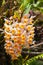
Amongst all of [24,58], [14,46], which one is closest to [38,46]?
[24,58]

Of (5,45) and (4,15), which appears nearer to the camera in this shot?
(5,45)

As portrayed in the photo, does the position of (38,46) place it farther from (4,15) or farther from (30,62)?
(4,15)

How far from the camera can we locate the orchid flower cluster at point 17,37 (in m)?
1.26

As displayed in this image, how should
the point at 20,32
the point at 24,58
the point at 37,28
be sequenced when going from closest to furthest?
the point at 20,32, the point at 24,58, the point at 37,28

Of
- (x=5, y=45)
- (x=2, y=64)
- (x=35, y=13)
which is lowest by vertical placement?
(x=2, y=64)

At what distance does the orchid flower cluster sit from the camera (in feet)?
4.13

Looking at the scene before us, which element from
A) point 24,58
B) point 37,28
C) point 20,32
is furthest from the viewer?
point 37,28

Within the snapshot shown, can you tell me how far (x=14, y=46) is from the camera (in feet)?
4.19

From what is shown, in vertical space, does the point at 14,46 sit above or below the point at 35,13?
below

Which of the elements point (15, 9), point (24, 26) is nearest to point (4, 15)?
point (15, 9)

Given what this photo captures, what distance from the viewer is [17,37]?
1.25 m

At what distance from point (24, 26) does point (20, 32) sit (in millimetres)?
53

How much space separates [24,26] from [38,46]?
9.5 inches

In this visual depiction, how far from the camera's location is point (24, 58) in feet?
4.59
